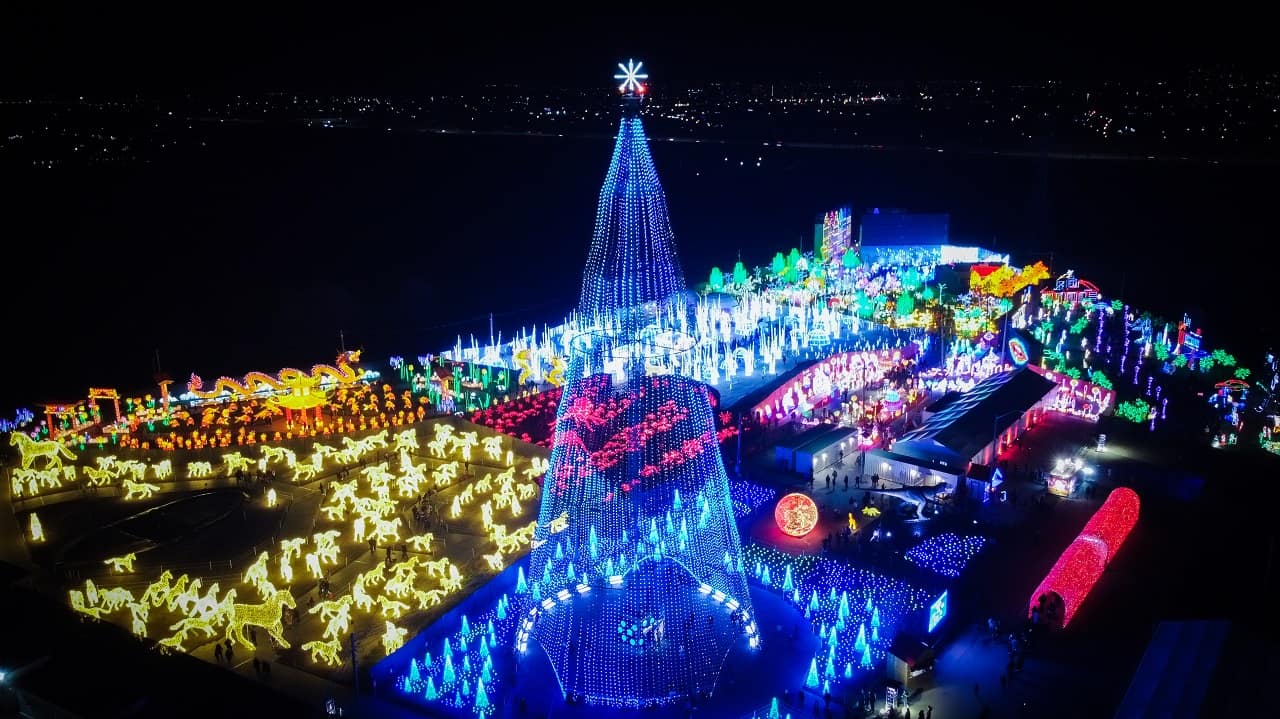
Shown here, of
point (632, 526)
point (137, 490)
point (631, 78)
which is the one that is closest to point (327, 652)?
point (632, 526)

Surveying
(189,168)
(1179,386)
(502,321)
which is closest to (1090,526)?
(1179,386)

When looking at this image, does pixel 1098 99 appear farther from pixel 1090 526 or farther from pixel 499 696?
pixel 499 696

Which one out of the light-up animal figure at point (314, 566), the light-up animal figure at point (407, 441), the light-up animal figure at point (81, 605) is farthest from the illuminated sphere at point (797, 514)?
the light-up animal figure at point (81, 605)

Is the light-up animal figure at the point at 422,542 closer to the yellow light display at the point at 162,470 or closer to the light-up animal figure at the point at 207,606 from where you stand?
the light-up animal figure at the point at 207,606

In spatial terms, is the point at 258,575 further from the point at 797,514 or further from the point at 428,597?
the point at 797,514

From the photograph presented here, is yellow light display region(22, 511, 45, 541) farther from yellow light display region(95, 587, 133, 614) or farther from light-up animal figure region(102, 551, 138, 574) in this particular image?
yellow light display region(95, 587, 133, 614)

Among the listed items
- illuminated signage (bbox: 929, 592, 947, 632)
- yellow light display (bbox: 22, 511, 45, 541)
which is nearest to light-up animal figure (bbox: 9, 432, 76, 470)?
yellow light display (bbox: 22, 511, 45, 541)
